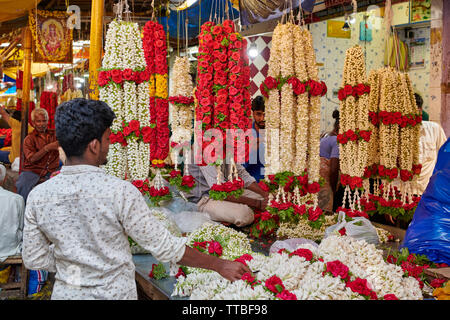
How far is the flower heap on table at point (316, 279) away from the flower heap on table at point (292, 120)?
2.94 feet

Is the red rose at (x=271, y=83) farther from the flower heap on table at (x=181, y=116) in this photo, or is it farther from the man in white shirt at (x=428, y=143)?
the man in white shirt at (x=428, y=143)

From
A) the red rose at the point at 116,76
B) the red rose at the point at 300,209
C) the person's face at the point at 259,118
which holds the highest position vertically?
the red rose at the point at 116,76

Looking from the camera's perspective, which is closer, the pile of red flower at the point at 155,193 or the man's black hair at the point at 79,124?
the man's black hair at the point at 79,124

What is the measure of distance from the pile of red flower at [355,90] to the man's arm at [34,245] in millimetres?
2754

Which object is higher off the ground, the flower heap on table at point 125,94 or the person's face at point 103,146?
the flower heap on table at point 125,94

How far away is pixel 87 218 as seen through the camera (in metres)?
1.88

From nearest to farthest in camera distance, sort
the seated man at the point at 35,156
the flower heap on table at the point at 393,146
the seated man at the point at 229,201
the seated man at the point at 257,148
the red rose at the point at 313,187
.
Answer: the red rose at the point at 313,187
the flower heap on table at the point at 393,146
the seated man at the point at 229,201
the seated man at the point at 257,148
the seated man at the point at 35,156

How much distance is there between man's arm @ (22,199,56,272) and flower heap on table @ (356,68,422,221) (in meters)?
2.92

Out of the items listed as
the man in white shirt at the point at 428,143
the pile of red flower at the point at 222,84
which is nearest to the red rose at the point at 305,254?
the pile of red flower at the point at 222,84

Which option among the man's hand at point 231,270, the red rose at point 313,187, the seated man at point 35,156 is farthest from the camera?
the seated man at point 35,156

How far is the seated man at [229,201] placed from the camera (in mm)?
4277

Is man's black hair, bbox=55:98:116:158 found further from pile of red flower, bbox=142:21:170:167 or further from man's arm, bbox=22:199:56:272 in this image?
pile of red flower, bbox=142:21:170:167

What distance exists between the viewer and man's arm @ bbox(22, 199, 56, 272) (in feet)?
6.38

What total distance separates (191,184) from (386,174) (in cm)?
179
